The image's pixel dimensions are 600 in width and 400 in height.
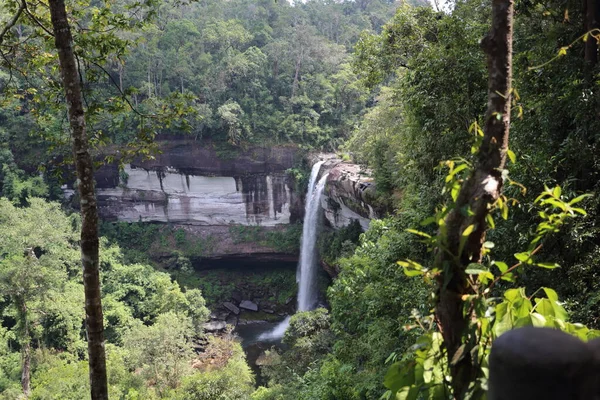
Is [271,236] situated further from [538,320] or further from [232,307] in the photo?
[538,320]

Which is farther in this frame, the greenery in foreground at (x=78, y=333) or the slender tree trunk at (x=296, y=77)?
the slender tree trunk at (x=296, y=77)

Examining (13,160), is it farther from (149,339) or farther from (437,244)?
(437,244)

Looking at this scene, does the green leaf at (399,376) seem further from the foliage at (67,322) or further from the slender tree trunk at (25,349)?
the slender tree trunk at (25,349)

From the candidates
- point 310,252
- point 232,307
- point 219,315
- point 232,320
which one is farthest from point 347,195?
point 219,315

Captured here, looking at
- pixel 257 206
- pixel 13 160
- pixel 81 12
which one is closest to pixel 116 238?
pixel 13 160

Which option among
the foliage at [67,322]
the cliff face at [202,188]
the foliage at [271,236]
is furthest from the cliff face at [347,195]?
the foliage at [67,322]

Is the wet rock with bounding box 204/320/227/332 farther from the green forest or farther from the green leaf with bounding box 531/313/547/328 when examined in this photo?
the green leaf with bounding box 531/313/547/328
